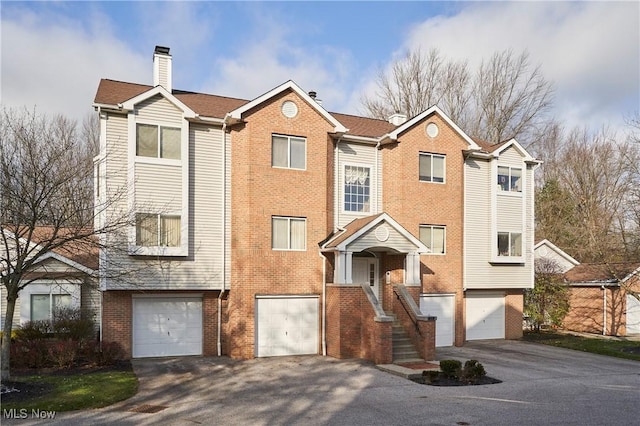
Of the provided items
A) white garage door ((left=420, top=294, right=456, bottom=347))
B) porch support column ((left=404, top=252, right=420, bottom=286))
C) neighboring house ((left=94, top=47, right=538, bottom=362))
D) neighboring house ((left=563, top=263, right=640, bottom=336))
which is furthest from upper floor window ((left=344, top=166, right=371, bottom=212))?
neighboring house ((left=563, top=263, right=640, bottom=336))

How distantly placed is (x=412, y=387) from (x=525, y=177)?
42.2 feet

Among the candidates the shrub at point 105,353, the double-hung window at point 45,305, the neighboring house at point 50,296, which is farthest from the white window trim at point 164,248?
the double-hung window at point 45,305

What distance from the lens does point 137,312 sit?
17000 mm

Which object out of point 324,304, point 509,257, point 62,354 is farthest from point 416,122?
point 62,354

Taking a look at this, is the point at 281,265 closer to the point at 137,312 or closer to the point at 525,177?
the point at 137,312

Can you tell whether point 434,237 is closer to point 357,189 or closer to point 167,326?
point 357,189

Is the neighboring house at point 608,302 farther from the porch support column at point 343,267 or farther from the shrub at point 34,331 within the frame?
the shrub at point 34,331

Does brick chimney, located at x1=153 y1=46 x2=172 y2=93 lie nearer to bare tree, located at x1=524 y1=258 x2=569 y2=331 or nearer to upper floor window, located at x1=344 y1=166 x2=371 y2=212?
upper floor window, located at x1=344 y1=166 x2=371 y2=212

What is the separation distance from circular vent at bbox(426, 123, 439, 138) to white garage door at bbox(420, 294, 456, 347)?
6152 mm

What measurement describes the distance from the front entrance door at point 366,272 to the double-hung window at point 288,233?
2.46 m

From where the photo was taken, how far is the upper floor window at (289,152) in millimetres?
18250

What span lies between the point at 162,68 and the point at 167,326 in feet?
29.1

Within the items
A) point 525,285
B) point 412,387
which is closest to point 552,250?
point 525,285

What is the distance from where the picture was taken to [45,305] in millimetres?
19094
